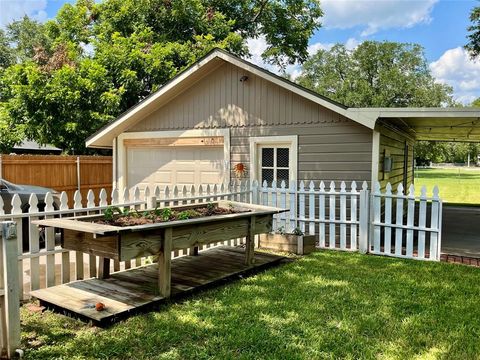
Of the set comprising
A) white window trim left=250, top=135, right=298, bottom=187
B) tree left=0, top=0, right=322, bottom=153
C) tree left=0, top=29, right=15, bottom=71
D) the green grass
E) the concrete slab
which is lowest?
the concrete slab

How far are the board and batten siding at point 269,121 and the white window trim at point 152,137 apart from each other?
0.40 ft

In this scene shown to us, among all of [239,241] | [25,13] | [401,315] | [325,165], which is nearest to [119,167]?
[239,241]

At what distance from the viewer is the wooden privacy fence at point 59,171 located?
446 inches

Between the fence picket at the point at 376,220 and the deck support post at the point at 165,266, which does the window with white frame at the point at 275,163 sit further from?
the deck support post at the point at 165,266

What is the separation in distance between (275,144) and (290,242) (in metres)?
2.57

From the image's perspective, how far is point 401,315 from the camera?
3941 millimetres

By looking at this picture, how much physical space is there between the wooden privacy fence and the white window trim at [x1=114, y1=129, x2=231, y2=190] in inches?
111

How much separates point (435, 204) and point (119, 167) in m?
7.84

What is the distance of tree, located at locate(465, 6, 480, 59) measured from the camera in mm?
13844

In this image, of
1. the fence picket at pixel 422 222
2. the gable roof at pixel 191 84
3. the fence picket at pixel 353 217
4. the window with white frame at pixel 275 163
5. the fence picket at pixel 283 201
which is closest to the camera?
the fence picket at pixel 422 222

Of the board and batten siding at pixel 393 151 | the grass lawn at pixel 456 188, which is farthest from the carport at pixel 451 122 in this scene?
the grass lawn at pixel 456 188

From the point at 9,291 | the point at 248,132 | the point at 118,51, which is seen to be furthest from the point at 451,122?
the point at 118,51

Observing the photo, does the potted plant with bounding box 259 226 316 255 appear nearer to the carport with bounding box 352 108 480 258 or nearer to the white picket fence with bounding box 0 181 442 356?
the white picket fence with bounding box 0 181 442 356

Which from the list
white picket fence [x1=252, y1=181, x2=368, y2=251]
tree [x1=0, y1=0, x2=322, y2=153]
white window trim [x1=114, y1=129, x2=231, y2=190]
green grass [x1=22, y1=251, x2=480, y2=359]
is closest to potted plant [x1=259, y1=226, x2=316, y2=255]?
white picket fence [x1=252, y1=181, x2=368, y2=251]
